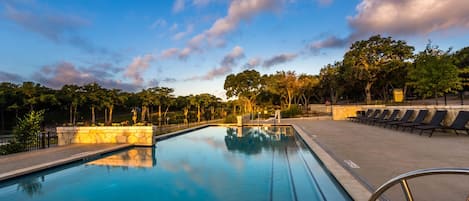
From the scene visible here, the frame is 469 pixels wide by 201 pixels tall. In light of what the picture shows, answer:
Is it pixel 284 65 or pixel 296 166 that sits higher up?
pixel 284 65

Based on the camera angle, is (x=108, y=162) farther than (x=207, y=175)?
Yes

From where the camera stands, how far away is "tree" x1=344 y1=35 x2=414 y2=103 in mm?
27625

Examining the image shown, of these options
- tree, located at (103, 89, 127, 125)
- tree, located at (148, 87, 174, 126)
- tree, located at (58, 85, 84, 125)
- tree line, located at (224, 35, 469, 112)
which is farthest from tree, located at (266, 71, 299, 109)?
tree, located at (58, 85, 84, 125)

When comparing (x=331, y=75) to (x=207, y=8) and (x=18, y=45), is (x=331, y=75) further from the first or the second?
(x=18, y=45)

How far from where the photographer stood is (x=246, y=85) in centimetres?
3416

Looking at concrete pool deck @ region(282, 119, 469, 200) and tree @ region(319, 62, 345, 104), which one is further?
tree @ region(319, 62, 345, 104)

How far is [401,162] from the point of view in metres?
5.15

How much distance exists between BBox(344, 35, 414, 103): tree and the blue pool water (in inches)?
970

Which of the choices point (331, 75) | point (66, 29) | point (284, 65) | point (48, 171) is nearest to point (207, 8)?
point (66, 29)

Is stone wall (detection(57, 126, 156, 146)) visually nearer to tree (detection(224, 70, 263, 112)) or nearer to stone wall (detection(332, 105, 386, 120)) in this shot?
stone wall (detection(332, 105, 386, 120))

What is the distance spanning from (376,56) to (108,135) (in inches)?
1112

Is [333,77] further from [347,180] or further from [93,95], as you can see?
[347,180]

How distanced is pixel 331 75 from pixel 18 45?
3070cm

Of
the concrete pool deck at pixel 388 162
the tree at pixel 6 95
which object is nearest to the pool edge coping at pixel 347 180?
the concrete pool deck at pixel 388 162
